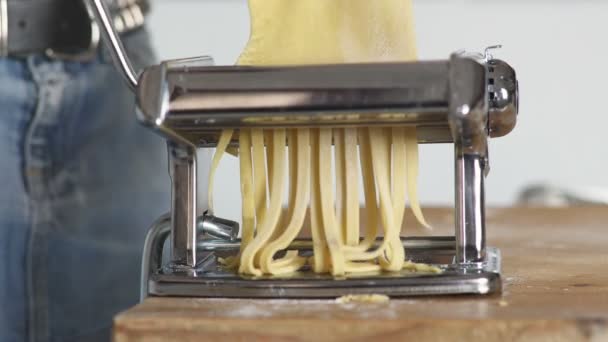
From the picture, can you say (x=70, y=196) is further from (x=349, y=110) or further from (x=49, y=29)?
(x=349, y=110)

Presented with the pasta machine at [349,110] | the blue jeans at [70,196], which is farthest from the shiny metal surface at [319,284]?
the blue jeans at [70,196]

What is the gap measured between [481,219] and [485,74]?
11 cm

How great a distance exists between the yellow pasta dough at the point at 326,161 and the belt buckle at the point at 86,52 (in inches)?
12.6

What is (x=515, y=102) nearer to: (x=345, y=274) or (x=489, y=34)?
(x=345, y=274)

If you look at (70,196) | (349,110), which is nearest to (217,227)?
(349,110)

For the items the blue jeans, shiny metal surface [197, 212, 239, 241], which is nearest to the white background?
the blue jeans

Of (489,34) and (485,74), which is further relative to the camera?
(489,34)

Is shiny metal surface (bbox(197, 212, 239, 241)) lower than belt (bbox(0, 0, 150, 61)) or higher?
lower

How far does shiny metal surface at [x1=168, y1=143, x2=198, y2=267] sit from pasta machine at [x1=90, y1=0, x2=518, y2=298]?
0.02 metres

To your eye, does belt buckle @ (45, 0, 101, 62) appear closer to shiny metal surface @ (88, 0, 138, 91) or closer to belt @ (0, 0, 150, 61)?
belt @ (0, 0, 150, 61)

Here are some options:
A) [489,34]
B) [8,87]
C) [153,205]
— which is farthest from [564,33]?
[8,87]

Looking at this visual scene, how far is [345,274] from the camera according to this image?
592 mm

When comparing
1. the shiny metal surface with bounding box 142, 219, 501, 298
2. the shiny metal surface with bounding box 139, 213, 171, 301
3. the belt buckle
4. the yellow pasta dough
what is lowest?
the shiny metal surface with bounding box 142, 219, 501, 298

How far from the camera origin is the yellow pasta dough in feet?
1.98
